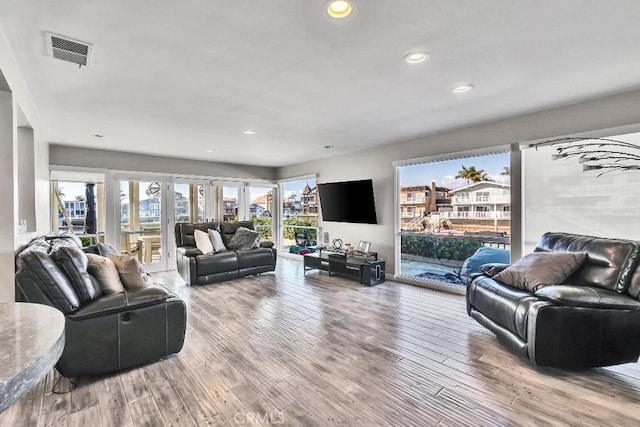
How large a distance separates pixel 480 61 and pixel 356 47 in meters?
1.01

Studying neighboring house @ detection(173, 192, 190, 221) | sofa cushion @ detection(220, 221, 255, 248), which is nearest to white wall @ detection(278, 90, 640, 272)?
sofa cushion @ detection(220, 221, 255, 248)

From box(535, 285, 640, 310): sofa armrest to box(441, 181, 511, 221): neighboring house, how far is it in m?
1.74

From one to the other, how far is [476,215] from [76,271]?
4.55 metres

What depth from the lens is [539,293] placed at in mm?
2453

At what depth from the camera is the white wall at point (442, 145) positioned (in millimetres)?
3166

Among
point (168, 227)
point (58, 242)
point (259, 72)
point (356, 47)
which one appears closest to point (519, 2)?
point (356, 47)

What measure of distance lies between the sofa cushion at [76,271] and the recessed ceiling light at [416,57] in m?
2.93

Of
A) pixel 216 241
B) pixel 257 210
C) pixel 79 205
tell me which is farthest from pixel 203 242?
pixel 257 210

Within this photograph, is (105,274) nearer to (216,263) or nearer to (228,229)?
(216,263)

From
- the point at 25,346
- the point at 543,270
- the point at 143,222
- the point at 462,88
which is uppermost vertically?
the point at 462,88

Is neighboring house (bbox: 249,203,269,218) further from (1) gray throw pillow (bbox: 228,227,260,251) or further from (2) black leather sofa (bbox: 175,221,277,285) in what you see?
(1) gray throw pillow (bbox: 228,227,260,251)

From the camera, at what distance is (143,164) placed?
19.5 ft

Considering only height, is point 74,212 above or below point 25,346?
above

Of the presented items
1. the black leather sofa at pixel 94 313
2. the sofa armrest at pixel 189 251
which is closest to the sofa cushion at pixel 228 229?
the sofa armrest at pixel 189 251
